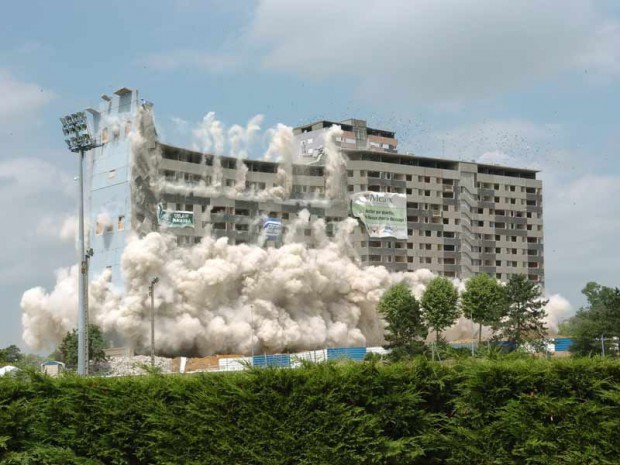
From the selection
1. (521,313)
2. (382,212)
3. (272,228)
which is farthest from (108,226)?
(521,313)

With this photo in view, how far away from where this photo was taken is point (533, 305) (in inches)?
4210

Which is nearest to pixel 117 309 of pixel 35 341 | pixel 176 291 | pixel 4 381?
pixel 176 291

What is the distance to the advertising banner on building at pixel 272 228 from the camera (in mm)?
115062

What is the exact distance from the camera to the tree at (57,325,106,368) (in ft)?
313

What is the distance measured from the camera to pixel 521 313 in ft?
347

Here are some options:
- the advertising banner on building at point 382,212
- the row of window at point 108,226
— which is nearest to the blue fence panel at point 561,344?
the advertising banner on building at point 382,212

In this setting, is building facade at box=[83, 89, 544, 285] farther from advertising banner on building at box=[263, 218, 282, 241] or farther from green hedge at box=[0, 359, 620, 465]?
green hedge at box=[0, 359, 620, 465]

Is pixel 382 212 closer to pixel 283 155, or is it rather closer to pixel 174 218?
pixel 283 155

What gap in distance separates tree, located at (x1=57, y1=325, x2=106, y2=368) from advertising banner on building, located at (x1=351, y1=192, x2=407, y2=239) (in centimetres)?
4499

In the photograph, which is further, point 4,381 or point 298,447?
point 4,381

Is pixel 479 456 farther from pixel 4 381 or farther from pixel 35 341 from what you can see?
pixel 35 341

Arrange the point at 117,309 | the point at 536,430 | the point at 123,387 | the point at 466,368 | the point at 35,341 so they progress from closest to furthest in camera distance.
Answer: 1. the point at 536,430
2. the point at 466,368
3. the point at 123,387
4. the point at 117,309
5. the point at 35,341

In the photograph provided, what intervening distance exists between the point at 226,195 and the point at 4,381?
88.6 metres

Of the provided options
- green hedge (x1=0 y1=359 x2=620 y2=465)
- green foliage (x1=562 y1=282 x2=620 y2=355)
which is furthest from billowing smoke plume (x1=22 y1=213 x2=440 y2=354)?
green hedge (x1=0 y1=359 x2=620 y2=465)
